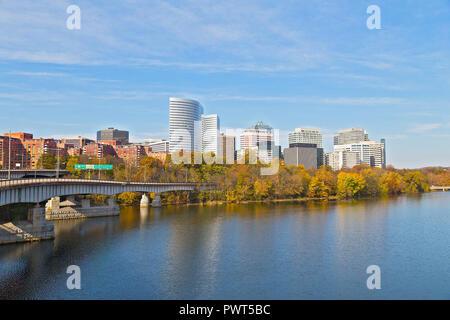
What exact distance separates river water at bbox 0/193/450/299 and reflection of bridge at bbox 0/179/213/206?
5125 millimetres

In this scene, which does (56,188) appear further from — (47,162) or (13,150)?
(13,150)

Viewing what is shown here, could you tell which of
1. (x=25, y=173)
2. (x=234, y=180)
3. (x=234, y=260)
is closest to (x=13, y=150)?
(x=25, y=173)

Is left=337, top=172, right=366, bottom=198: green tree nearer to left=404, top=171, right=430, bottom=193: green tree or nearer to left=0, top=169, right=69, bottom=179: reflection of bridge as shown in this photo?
left=404, top=171, right=430, bottom=193: green tree

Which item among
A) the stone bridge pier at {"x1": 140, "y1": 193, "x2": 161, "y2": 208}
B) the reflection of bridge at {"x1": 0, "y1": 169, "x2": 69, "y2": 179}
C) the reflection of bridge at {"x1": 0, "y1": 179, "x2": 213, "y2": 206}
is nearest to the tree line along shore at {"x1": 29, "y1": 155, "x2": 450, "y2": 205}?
the stone bridge pier at {"x1": 140, "y1": 193, "x2": 161, "y2": 208}

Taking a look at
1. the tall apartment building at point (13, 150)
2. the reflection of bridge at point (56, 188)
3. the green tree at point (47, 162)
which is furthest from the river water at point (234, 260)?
the tall apartment building at point (13, 150)

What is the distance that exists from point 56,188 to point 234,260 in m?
29.5

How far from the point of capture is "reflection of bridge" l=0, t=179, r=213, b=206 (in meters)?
39.9

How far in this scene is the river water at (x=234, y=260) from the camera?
26.8 meters

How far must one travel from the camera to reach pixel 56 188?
51.3m

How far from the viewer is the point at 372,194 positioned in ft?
393

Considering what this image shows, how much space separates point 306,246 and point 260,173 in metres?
67.2
